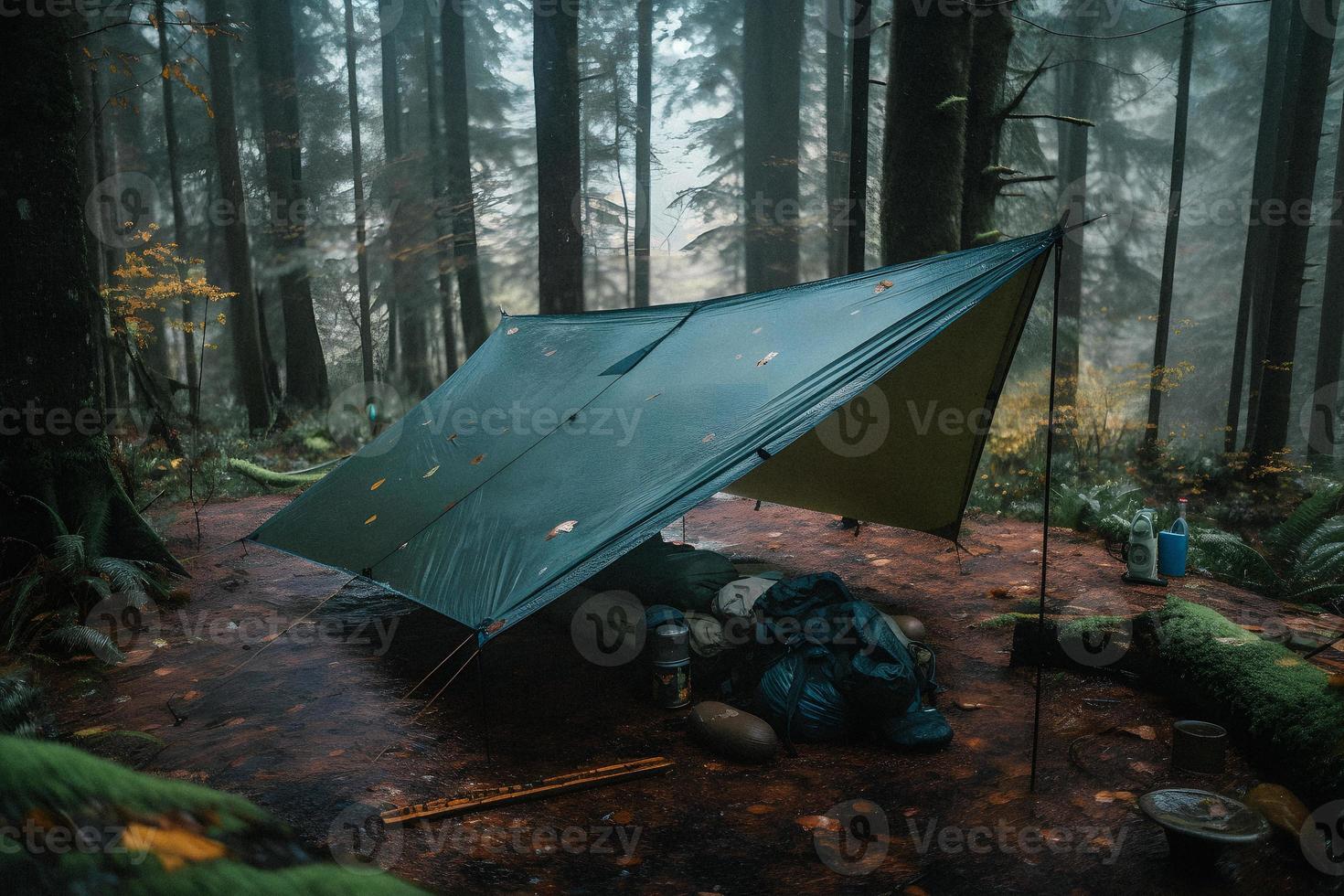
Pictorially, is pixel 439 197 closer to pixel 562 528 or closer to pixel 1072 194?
pixel 1072 194

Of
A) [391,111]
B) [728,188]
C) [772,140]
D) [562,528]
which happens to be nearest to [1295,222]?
[562,528]

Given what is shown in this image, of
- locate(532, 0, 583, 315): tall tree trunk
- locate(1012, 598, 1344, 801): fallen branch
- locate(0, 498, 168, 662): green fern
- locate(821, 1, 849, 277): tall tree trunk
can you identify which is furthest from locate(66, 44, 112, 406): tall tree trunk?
locate(821, 1, 849, 277): tall tree trunk

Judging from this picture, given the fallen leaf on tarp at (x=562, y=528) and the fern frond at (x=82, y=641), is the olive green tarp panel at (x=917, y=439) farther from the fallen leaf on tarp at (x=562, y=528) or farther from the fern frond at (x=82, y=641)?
the fern frond at (x=82, y=641)

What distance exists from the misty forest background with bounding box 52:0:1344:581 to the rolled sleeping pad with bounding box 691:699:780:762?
3956 millimetres

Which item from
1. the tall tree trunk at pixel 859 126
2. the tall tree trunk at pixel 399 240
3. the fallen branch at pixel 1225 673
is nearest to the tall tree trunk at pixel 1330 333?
the tall tree trunk at pixel 859 126

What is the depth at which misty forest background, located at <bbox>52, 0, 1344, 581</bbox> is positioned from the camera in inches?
290

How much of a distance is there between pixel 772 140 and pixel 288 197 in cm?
851

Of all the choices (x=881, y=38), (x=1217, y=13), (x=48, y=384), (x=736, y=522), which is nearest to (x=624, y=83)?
(x=881, y=38)

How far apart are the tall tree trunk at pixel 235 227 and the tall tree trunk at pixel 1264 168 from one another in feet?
44.7

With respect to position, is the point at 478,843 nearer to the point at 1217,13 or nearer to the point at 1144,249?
the point at 1217,13

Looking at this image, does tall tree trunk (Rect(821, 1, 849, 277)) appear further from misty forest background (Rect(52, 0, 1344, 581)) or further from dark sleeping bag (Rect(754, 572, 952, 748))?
dark sleeping bag (Rect(754, 572, 952, 748))

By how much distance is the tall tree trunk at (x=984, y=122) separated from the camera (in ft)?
23.1

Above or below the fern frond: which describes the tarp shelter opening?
above

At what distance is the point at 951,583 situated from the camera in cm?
552
